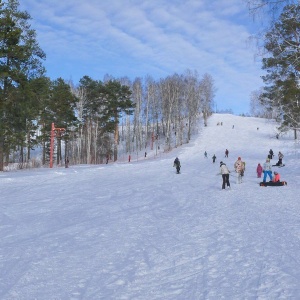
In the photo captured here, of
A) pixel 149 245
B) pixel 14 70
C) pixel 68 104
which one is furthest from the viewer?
pixel 68 104

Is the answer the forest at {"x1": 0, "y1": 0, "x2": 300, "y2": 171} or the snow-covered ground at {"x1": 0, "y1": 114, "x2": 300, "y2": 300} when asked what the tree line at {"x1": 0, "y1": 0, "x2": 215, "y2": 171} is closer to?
the forest at {"x1": 0, "y1": 0, "x2": 300, "y2": 171}

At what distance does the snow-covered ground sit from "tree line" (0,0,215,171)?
386 inches

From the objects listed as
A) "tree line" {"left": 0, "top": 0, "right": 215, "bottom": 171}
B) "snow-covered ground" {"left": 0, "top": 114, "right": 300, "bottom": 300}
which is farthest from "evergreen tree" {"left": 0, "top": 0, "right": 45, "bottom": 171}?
"snow-covered ground" {"left": 0, "top": 114, "right": 300, "bottom": 300}

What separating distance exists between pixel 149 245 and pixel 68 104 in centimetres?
3670

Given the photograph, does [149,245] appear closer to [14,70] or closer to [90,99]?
[14,70]

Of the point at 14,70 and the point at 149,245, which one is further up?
Answer: the point at 14,70

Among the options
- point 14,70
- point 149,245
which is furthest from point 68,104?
point 149,245

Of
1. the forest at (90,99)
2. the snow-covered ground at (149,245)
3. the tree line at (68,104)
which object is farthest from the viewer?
the tree line at (68,104)

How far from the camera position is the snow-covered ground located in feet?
15.6

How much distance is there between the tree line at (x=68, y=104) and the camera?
2264 cm

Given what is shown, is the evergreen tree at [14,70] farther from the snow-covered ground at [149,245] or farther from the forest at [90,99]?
the snow-covered ground at [149,245]

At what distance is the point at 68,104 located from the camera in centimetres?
4141

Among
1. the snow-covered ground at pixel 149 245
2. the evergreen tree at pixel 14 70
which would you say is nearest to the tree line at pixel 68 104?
the evergreen tree at pixel 14 70

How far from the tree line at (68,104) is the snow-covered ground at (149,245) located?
982 centimetres
